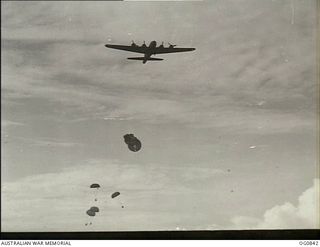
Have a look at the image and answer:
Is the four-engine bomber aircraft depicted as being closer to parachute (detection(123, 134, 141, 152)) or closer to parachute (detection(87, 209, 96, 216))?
parachute (detection(123, 134, 141, 152))

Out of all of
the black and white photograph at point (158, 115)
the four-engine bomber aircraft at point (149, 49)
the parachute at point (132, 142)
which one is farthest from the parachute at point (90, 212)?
the four-engine bomber aircraft at point (149, 49)

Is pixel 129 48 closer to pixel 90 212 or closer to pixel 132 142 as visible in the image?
pixel 132 142

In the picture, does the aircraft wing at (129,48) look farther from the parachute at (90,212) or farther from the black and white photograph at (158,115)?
the parachute at (90,212)

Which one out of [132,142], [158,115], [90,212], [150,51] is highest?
[150,51]

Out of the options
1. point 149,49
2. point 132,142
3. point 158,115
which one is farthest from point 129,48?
point 132,142

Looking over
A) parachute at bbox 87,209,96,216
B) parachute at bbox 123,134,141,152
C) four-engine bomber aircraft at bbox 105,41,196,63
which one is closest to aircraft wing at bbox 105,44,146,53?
four-engine bomber aircraft at bbox 105,41,196,63

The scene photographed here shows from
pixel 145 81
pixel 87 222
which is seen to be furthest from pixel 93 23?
pixel 87 222

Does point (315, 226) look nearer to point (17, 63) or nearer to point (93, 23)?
point (93, 23)
